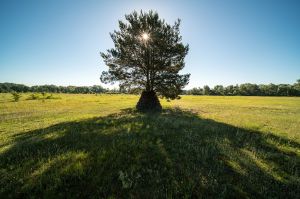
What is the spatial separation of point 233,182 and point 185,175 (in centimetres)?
135

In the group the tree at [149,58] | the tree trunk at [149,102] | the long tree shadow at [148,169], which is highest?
the tree at [149,58]

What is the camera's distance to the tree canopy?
71.7 ft

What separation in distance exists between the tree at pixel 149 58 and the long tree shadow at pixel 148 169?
14823 millimetres

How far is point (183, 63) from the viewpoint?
76.9ft

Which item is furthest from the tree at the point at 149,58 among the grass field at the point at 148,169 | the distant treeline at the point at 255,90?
the distant treeline at the point at 255,90

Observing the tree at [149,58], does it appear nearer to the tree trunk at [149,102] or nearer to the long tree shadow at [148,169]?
the tree trunk at [149,102]

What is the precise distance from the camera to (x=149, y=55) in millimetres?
22578

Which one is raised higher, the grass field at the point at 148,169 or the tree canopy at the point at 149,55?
the tree canopy at the point at 149,55

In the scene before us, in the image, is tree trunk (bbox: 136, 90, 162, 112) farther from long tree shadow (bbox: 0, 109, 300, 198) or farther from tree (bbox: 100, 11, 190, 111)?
long tree shadow (bbox: 0, 109, 300, 198)

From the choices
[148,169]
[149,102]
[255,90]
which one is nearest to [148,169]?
[148,169]

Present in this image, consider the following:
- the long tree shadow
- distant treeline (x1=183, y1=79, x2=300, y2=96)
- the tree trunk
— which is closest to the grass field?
the long tree shadow

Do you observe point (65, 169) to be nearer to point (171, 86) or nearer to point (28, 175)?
point (28, 175)

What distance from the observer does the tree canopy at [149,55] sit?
860 inches

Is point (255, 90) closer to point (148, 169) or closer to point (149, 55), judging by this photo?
point (149, 55)
